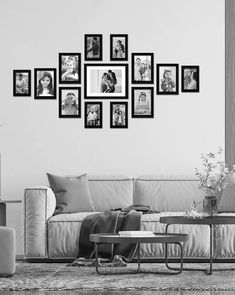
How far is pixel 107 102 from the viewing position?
8125mm

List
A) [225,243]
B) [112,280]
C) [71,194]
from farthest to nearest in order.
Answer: [71,194], [225,243], [112,280]

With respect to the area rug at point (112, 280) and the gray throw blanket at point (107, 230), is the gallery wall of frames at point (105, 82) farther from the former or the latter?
the area rug at point (112, 280)

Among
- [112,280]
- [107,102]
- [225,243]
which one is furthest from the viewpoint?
[107,102]

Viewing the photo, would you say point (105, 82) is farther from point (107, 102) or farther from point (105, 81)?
point (107, 102)

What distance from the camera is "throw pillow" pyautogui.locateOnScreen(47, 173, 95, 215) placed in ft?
24.2

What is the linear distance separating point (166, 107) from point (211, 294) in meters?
3.66

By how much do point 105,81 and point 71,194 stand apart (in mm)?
1365

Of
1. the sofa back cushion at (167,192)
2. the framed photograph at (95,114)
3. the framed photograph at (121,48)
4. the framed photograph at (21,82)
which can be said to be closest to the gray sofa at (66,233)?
the sofa back cushion at (167,192)

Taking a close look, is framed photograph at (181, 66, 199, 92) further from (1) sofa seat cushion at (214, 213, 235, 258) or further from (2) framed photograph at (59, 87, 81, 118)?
(1) sofa seat cushion at (214, 213, 235, 258)

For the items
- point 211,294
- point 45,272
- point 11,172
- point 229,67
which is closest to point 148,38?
point 229,67

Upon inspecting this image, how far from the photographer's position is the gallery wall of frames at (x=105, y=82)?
8.13 meters

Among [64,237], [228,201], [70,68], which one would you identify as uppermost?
[70,68]

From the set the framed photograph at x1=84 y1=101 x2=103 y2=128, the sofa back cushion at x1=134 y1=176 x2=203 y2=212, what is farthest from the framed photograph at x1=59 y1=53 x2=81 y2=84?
the sofa back cushion at x1=134 y1=176 x2=203 y2=212

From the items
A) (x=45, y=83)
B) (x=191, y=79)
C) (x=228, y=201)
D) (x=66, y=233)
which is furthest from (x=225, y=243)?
(x=45, y=83)
